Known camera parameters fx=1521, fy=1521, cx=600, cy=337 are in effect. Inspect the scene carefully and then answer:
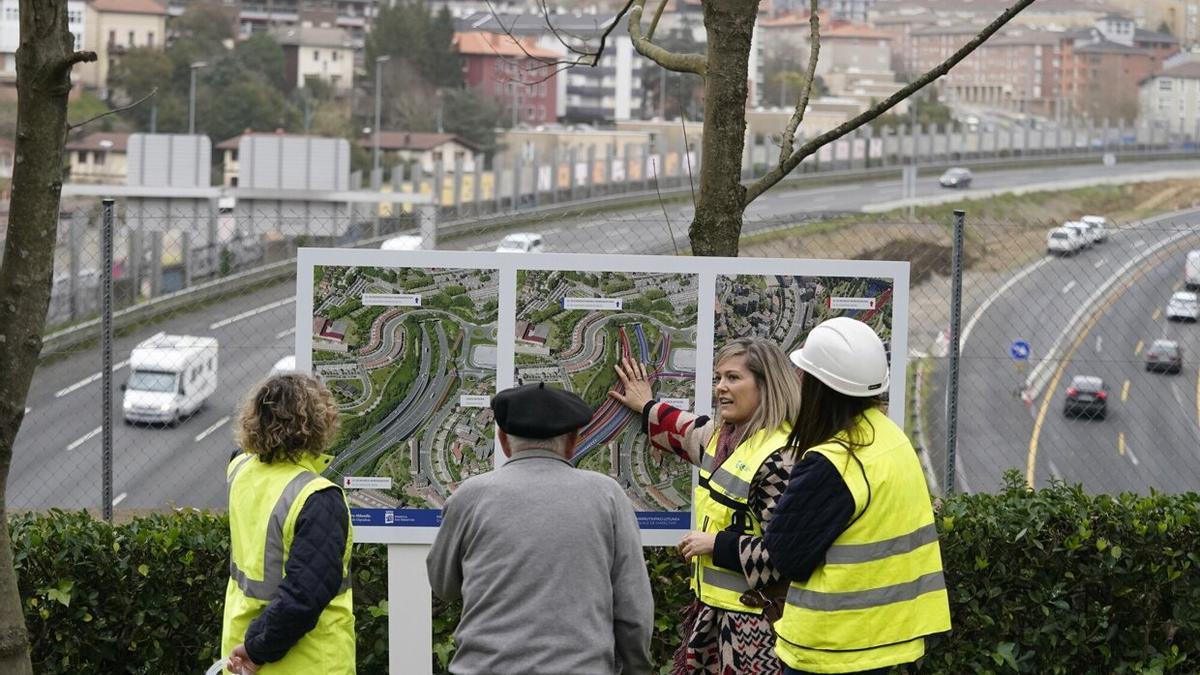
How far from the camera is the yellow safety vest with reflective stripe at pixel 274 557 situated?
12.9 feet

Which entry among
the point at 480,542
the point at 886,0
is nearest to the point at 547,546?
the point at 480,542

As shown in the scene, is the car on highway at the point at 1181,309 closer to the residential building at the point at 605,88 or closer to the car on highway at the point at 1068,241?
the car on highway at the point at 1068,241

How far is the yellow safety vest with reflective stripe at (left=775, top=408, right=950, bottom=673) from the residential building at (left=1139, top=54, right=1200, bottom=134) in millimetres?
116142

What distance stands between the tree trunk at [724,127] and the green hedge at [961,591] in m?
1.24

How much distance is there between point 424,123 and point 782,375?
9620 centimetres

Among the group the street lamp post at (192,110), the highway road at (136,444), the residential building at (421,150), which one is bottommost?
the highway road at (136,444)

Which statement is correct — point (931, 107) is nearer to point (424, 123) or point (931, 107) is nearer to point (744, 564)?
point (424, 123)

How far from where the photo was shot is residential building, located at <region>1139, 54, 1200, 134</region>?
114 metres

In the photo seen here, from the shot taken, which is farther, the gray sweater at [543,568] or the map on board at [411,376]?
the map on board at [411,376]

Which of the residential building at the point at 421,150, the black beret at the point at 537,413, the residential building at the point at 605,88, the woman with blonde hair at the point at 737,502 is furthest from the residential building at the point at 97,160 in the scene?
the black beret at the point at 537,413

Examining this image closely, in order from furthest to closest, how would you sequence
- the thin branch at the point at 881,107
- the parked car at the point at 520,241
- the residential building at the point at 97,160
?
the residential building at the point at 97,160
the parked car at the point at 520,241
the thin branch at the point at 881,107

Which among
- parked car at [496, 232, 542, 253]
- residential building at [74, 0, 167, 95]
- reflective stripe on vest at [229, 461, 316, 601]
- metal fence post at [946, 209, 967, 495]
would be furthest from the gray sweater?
residential building at [74, 0, 167, 95]

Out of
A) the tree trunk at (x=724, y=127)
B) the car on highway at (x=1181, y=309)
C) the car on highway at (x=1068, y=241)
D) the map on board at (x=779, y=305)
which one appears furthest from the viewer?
the car on highway at (x=1181, y=309)

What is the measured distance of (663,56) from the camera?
627cm
